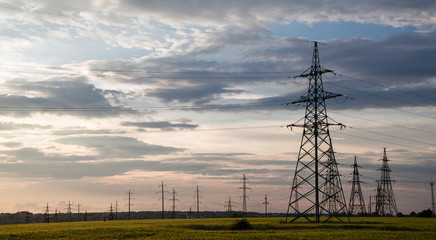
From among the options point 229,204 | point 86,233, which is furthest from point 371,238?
point 229,204

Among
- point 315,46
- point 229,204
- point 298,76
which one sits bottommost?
point 229,204

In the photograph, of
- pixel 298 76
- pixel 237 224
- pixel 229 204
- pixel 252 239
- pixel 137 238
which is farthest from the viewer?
pixel 229 204

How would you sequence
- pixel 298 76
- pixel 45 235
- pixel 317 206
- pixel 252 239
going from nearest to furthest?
pixel 252 239, pixel 45 235, pixel 317 206, pixel 298 76

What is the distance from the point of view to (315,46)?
8038 centimetres

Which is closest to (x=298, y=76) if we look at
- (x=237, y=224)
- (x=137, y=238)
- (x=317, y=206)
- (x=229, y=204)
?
(x=317, y=206)

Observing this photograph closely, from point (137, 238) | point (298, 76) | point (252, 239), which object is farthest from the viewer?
point (298, 76)

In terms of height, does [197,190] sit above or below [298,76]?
below

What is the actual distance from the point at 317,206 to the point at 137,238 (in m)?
35.0

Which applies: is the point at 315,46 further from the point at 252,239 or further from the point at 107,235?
the point at 107,235

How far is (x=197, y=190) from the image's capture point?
18850 cm

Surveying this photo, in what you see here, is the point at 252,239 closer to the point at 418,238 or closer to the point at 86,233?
the point at 418,238

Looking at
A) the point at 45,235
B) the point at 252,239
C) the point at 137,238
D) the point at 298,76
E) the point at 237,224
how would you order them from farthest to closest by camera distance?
1. the point at 298,76
2. the point at 237,224
3. the point at 45,235
4. the point at 137,238
5. the point at 252,239

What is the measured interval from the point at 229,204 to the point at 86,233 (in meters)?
131

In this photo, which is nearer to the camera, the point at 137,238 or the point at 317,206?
the point at 137,238
